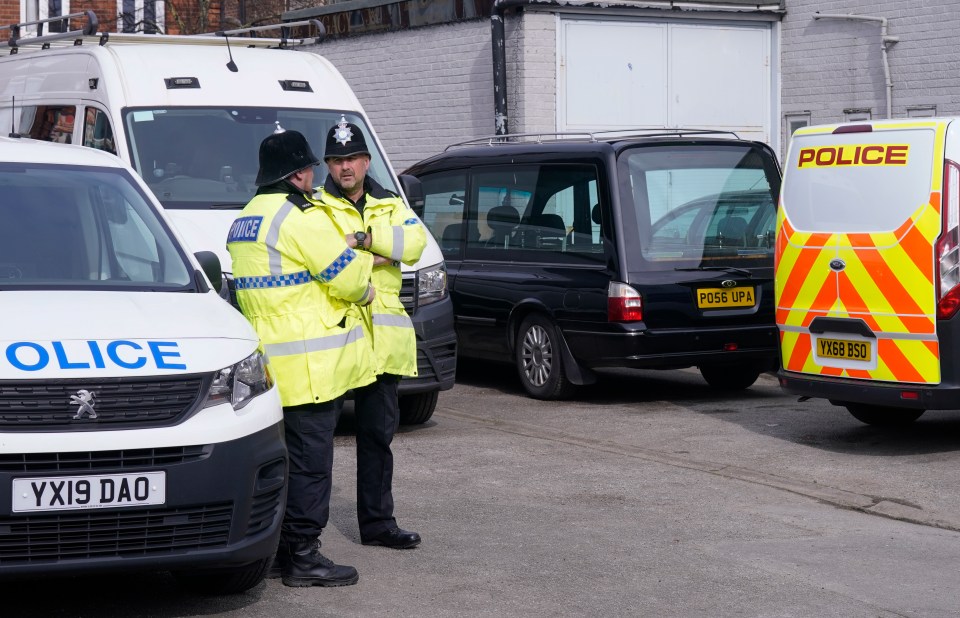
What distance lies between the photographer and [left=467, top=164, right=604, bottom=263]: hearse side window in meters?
10.7

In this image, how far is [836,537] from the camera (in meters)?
6.71

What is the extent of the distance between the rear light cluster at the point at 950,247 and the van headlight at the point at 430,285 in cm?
306

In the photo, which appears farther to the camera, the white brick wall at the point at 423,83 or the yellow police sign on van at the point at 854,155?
the white brick wall at the point at 423,83

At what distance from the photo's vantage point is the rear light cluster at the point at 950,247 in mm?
8180

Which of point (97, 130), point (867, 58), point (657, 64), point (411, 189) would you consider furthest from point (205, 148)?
point (867, 58)

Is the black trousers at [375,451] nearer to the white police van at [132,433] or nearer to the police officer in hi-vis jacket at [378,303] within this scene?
the police officer in hi-vis jacket at [378,303]

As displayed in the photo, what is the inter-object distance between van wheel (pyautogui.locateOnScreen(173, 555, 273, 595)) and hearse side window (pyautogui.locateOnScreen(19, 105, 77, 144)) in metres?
4.95

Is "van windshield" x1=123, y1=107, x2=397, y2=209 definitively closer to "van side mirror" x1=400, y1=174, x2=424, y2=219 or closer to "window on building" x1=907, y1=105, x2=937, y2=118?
"van side mirror" x1=400, y1=174, x2=424, y2=219

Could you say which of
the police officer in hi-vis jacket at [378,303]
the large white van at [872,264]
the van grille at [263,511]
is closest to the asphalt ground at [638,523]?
the police officer in hi-vis jacket at [378,303]

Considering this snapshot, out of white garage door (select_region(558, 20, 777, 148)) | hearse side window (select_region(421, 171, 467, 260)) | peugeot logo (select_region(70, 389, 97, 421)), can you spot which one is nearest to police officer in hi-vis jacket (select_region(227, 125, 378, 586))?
peugeot logo (select_region(70, 389, 97, 421))

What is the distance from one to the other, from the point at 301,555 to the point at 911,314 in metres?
4.16

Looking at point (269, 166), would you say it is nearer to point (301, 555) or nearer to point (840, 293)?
point (301, 555)

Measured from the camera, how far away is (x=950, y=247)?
8180 mm

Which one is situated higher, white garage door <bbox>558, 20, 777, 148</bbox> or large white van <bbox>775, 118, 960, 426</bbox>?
white garage door <bbox>558, 20, 777, 148</bbox>
